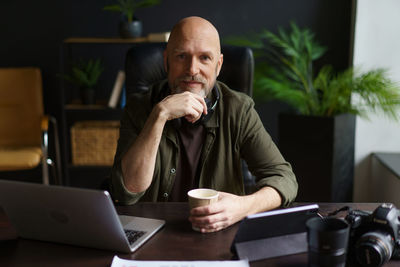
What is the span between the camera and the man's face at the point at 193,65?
1561 millimetres

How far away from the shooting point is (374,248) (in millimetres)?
872

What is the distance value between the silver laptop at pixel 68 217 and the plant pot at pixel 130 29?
2.09m

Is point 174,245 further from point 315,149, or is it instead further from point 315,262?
point 315,149

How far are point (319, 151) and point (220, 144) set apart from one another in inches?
45.4

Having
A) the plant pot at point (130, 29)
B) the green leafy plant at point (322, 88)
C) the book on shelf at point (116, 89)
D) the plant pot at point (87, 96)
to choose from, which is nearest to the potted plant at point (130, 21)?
the plant pot at point (130, 29)

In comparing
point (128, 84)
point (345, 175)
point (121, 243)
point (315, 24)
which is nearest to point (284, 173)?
Answer: point (121, 243)

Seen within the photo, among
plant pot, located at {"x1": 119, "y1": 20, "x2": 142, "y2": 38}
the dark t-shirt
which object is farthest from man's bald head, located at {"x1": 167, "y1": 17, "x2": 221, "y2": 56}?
plant pot, located at {"x1": 119, "y1": 20, "x2": 142, "y2": 38}

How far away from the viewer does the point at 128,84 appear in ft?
5.99

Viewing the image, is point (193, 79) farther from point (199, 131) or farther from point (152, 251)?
point (152, 251)

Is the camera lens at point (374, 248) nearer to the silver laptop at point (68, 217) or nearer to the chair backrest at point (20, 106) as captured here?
the silver laptop at point (68, 217)

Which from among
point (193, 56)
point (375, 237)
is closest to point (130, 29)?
point (193, 56)

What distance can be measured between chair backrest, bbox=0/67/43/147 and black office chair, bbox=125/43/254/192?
1552 millimetres

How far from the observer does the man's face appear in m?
1.56

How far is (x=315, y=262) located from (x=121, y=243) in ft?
1.37
